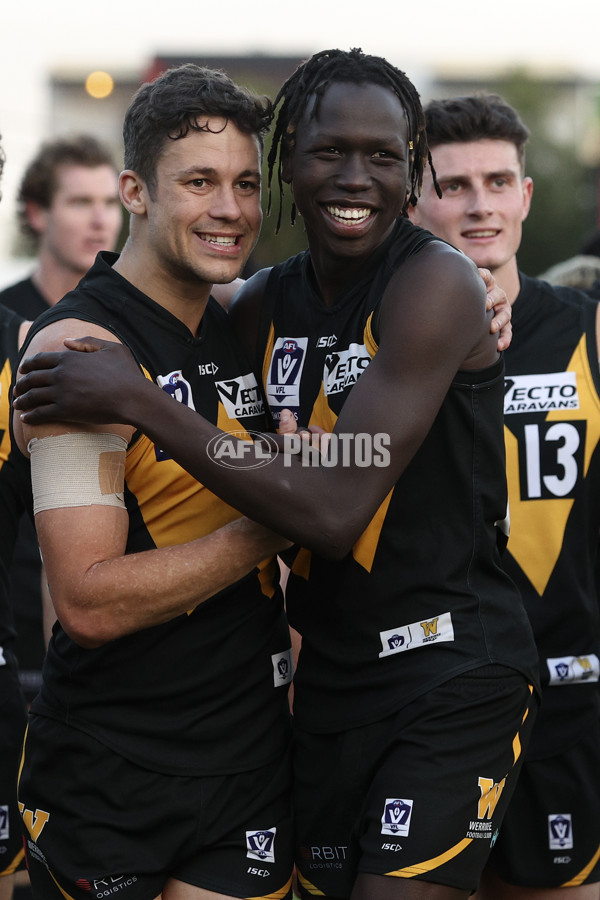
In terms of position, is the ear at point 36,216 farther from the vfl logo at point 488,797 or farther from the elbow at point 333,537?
the vfl logo at point 488,797

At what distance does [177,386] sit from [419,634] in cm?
93

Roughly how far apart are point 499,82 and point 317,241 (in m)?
59.2

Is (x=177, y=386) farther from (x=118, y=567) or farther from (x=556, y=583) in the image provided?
(x=556, y=583)

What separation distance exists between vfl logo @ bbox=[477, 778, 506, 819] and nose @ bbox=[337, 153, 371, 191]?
1581mm

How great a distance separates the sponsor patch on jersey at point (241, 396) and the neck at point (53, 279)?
10.3 ft

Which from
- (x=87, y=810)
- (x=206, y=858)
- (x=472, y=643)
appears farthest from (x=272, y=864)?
(x=472, y=643)

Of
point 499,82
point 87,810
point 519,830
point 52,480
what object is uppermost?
point 499,82

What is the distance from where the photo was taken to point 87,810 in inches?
123

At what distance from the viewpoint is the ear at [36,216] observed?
696 cm

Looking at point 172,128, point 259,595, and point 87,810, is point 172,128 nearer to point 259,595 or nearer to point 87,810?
point 259,595

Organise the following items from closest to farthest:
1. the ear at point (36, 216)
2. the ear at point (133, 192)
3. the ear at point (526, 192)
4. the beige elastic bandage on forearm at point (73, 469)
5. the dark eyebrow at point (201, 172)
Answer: the beige elastic bandage on forearm at point (73, 469) < the dark eyebrow at point (201, 172) < the ear at point (133, 192) < the ear at point (526, 192) < the ear at point (36, 216)

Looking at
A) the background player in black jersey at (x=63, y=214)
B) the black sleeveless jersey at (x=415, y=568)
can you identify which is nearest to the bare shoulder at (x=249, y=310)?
the black sleeveless jersey at (x=415, y=568)

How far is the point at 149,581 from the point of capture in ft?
9.71

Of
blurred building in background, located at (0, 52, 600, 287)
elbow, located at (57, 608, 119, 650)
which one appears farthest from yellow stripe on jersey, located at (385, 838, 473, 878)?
blurred building in background, located at (0, 52, 600, 287)
